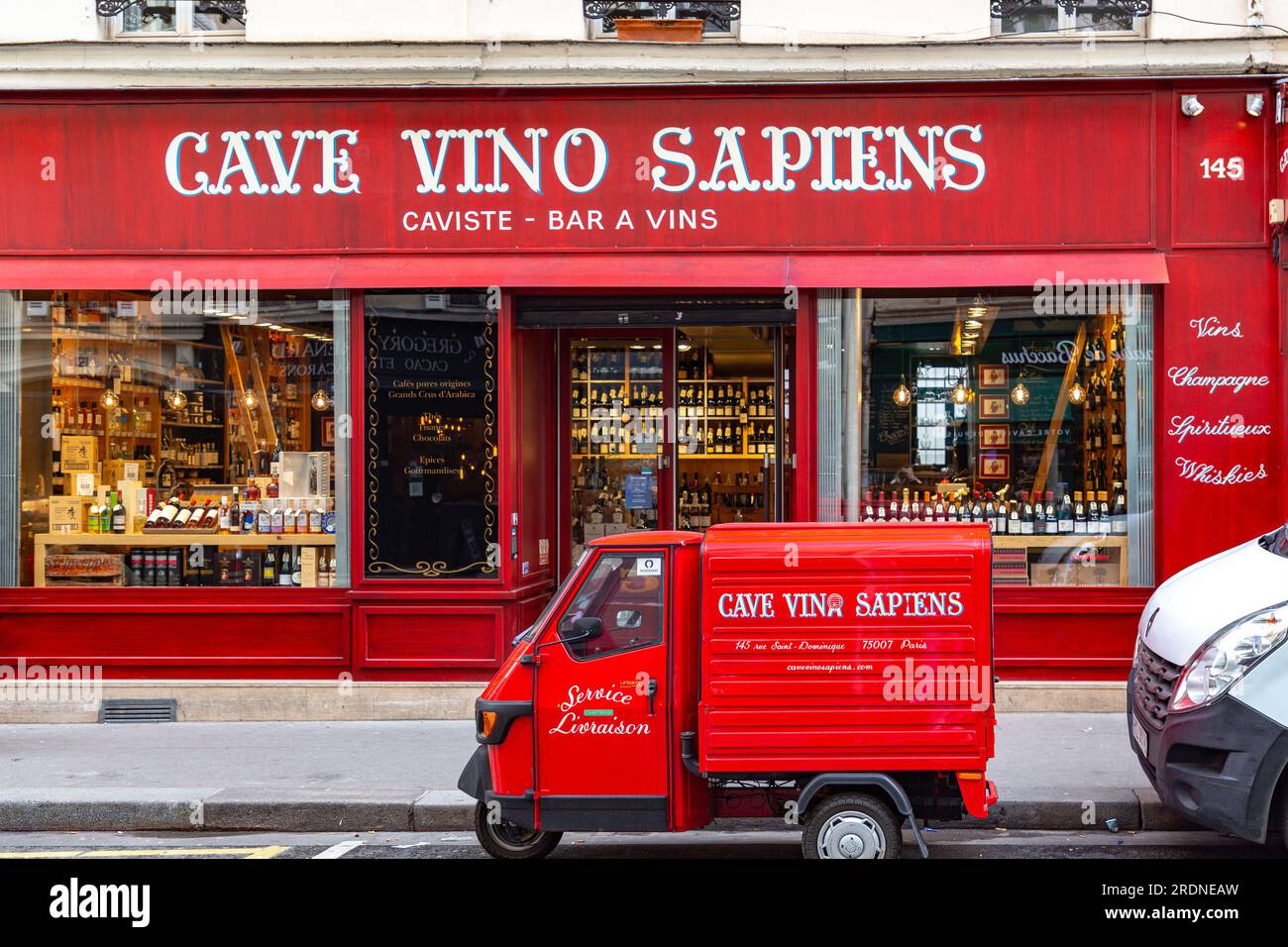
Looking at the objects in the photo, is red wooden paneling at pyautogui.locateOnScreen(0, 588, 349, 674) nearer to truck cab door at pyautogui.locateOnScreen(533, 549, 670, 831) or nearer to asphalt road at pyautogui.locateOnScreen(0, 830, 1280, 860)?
asphalt road at pyautogui.locateOnScreen(0, 830, 1280, 860)

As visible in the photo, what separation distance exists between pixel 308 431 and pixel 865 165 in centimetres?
527

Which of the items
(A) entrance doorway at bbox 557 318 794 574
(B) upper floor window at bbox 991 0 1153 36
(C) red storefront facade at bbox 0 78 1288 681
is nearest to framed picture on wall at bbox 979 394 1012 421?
(C) red storefront facade at bbox 0 78 1288 681

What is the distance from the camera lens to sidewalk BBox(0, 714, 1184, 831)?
25.7 feet

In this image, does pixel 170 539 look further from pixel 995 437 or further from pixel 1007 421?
pixel 1007 421

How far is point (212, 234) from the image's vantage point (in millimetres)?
10953

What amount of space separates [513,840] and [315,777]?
2348mm

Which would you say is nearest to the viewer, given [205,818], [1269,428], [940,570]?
[940,570]

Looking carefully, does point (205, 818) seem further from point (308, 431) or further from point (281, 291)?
point (281, 291)

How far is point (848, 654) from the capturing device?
6301 mm

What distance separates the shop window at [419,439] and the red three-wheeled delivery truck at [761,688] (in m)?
4.33

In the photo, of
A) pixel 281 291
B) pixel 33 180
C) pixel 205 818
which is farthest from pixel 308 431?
pixel 205 818

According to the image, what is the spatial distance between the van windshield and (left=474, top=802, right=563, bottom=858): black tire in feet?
13.9

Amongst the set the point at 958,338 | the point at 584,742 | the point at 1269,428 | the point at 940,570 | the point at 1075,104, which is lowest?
the point at 584,742

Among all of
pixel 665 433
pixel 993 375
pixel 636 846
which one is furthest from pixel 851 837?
pixel 665 433
